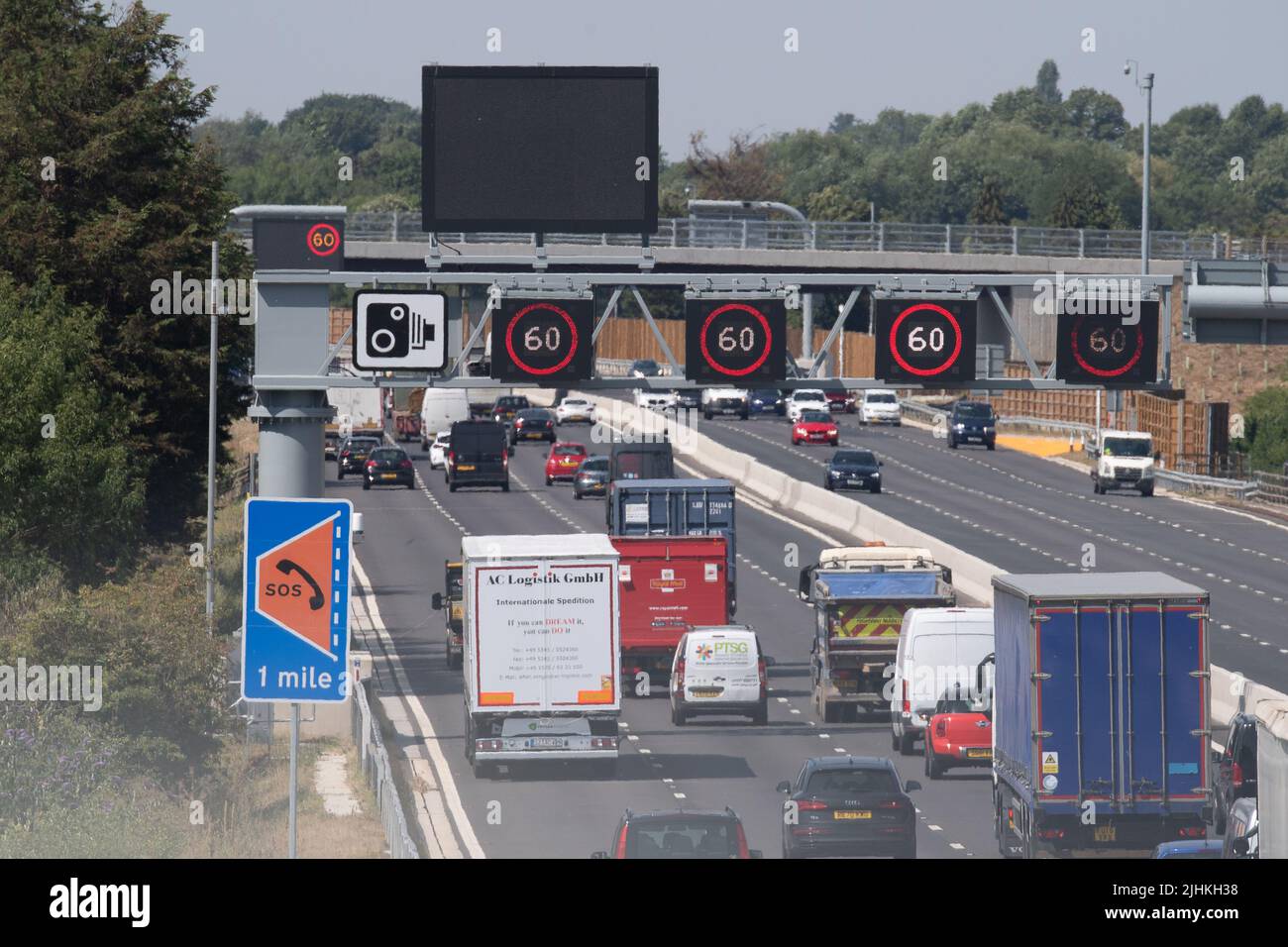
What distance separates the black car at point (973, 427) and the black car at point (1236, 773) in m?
67.5

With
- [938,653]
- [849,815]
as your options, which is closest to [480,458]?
[938,653]

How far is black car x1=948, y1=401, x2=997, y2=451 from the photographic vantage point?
93.1 metres

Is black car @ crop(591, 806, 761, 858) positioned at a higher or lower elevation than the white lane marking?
higher

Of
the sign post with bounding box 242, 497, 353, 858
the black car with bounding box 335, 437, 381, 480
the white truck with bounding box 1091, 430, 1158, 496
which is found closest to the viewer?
the sign post with bounding box 242, 497, 353, 858

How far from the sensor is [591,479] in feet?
245

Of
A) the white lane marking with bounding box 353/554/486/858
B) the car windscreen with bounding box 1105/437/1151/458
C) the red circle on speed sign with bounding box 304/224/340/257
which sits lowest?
the white lane marking with bounding box 353/554/486/858

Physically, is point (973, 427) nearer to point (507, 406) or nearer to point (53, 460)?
point (507, 406)

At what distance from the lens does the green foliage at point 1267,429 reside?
283 ft

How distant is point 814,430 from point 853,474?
16.8m

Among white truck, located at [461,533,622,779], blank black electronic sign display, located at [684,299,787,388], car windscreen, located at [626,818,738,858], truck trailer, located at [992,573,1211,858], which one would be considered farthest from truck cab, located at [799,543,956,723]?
car windscreen, located at [626,818,738,858]

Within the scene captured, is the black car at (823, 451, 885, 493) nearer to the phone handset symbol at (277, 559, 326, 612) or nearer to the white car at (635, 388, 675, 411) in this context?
the white car at (635, 388, 675, 411)

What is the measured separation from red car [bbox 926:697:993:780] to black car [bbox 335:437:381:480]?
54.1m

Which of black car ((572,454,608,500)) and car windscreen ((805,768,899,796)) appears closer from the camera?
car windscreen ((805,768,899,796))

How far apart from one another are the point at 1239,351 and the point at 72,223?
69.5 meters
